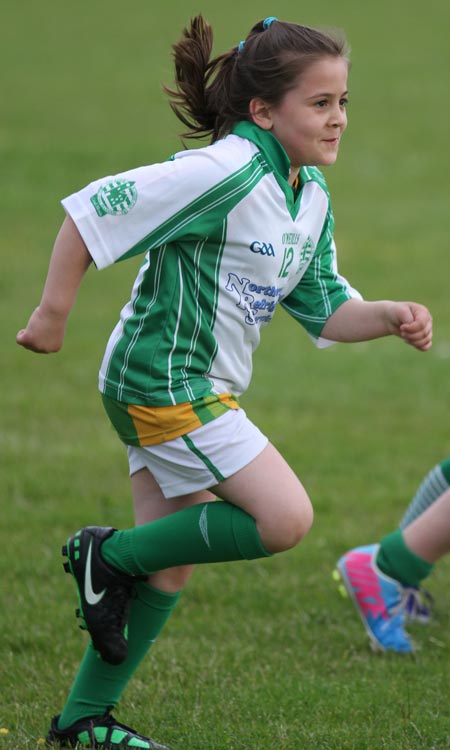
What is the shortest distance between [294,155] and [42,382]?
5.02 metres

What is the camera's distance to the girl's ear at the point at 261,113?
10.7 ft

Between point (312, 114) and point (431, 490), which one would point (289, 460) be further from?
point (312, 114)

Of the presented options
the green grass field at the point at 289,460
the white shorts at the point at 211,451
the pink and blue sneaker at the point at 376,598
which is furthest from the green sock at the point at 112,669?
the pink and blue sneaker at the point at 376,598

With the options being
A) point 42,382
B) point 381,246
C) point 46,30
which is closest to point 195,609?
point 42,382

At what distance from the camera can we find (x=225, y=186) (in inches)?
120

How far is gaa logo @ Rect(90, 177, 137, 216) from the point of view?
9.76 feet

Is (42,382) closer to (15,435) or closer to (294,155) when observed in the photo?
(15,435)

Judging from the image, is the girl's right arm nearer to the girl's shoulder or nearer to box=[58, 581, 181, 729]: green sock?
the girl's shoulder

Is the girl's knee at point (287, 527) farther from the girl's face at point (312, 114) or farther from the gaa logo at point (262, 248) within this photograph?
the girl's face at point (312, 114)

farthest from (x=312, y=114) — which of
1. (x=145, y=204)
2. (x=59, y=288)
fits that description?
(x=59, y=288)

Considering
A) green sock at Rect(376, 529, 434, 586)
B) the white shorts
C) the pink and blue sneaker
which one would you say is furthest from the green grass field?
the white shorts

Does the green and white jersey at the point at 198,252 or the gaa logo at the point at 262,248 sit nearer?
the green and white jersey at the point at 198,252

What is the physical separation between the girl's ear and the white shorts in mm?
754

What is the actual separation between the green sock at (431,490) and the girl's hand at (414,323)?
1337 mm
